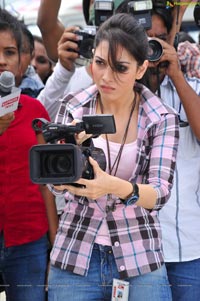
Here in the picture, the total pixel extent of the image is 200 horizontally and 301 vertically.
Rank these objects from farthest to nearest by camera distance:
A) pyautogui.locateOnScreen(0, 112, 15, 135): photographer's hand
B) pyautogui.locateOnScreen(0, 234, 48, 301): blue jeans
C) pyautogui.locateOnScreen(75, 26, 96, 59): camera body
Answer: pyautogui.locateOnScreen(75, 26, 96, 59): camera body → pyautogui.locateOnScreen(0, 234, 48, 301): blue jeans → pyautogui.locateOnScreen(0, 112, 15, 135): photographer's hand

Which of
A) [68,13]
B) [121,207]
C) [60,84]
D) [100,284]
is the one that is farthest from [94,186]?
[68,13]

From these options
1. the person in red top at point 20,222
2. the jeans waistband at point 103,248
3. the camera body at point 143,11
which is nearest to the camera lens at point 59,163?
the jeans waistband at point 103,248

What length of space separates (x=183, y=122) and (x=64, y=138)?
0.74 metres

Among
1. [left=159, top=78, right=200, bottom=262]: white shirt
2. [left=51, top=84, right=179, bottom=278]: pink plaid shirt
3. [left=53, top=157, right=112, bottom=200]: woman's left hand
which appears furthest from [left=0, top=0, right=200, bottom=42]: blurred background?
[left=53, top=157, right=112, bottom=200]: woman's left hand

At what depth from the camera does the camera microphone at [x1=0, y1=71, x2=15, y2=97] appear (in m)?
1.76

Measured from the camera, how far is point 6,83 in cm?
177

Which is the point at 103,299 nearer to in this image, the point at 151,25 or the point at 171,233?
the point at 171,233

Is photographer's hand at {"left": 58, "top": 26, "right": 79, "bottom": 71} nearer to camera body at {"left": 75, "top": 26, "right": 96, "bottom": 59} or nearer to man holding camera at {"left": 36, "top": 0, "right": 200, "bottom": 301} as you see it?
camera body at {"left": 75, "top": 26, "right": 96, "bottom": 59}

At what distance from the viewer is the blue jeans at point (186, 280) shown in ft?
→ 6.69

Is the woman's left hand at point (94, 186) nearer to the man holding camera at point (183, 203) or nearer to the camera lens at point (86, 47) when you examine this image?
the man holding camera at point (183, 203)

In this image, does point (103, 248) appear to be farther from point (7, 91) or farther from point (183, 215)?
point (7, 91)

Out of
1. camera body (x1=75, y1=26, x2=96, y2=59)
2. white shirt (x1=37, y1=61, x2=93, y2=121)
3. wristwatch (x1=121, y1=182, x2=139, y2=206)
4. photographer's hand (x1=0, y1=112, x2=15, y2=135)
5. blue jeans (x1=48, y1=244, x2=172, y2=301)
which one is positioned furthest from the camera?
white shirt (x1=37, y1=61, x2=93, y2=121)

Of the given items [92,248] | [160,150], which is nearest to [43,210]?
[92,248]

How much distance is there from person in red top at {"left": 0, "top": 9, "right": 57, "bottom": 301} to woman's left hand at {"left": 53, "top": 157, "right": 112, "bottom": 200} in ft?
1.76
